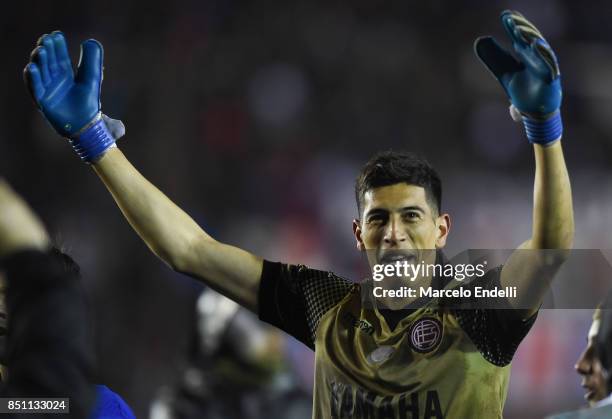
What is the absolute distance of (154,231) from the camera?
3.08 meters

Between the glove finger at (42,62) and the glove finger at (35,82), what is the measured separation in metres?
0.01

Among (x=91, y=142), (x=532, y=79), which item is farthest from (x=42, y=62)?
(x=532, y=79)

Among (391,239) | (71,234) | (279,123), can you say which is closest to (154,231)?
(391,239)

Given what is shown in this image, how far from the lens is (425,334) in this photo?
3.01 metres

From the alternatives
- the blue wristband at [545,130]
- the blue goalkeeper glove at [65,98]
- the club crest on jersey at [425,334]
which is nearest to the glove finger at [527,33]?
the blue wristband at [545,130]

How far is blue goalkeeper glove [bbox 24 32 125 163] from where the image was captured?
3.06m

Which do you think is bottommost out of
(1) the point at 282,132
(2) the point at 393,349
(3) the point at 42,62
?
(2) the point at 393,349

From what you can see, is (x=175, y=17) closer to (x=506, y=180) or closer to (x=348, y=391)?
(x=506, y=180)

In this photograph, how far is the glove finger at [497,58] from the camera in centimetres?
280

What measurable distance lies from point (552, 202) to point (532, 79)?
359 mm

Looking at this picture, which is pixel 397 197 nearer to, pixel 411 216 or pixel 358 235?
pixel 411 216

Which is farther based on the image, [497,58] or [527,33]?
[497,58]

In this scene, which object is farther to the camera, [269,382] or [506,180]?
[506,180]

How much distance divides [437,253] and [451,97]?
726cm
